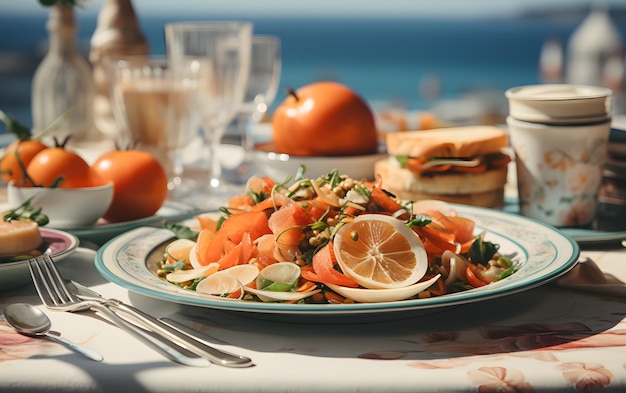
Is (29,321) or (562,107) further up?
(562,107)

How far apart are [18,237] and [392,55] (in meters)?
37.8

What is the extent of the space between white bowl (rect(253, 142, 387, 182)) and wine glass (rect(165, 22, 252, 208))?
0.51 ft

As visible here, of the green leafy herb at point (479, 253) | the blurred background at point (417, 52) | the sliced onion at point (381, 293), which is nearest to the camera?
the sliced onion at point (381, 293)

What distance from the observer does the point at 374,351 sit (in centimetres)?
85

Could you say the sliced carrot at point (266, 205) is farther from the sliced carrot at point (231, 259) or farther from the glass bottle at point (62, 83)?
the glass bottle at point (62, 83)

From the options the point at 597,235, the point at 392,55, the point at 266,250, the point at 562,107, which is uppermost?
the point at 562,107

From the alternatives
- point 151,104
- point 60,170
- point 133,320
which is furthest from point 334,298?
point 151,104

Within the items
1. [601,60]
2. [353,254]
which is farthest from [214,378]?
[601,60]

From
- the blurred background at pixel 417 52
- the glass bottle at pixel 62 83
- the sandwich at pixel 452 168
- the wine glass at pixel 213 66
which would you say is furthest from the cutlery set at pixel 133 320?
the blurred background at pixel 417 52

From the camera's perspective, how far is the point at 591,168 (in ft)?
4.48

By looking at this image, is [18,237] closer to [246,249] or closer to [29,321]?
[29,321]

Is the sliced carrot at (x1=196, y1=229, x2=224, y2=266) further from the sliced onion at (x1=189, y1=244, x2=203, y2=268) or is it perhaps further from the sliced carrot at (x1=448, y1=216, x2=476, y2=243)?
the sliced carrot at (x1=448, y1=216, x2=476, y2=243)

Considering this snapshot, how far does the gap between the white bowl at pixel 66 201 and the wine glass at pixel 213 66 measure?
0.51m

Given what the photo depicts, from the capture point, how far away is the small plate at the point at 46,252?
1.05 metres
